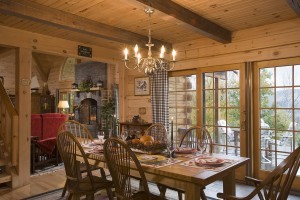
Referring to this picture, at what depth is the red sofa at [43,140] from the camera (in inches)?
173

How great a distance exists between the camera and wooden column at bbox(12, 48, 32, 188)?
3672 mm

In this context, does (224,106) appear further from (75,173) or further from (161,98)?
(75,173)

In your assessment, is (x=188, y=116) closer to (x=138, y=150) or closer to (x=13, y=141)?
(x=138, y=150)

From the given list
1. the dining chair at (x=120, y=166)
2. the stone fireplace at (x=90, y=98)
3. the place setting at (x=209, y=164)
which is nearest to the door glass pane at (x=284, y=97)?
the place setting at (x=209, y=164)

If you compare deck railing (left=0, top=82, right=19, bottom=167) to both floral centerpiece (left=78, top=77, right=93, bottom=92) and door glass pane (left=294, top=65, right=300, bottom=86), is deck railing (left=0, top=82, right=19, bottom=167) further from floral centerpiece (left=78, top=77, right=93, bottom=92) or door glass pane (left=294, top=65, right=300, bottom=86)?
floral centerpiece (left=78, top=77, right=93, bottom=92)

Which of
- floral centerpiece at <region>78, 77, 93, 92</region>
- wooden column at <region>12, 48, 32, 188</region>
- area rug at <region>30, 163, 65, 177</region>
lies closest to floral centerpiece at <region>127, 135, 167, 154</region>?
wooden column at <region>12, 48, 32, 188</region>

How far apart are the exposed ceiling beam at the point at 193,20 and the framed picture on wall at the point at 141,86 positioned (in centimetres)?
173

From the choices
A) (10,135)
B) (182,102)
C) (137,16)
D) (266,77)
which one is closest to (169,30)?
(137,16)

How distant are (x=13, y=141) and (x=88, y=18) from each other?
82.7 inches

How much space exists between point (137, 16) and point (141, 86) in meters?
1.94

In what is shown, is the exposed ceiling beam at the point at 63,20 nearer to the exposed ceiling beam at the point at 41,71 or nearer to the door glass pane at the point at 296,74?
the door glass pane at the point at 296,74

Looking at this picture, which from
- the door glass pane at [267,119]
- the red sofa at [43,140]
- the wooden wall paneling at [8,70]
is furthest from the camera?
the wooden wall paneling at [8,70]

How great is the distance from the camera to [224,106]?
3.98 meters

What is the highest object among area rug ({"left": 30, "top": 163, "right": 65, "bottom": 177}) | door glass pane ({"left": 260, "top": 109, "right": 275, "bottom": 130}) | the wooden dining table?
door glass pane ({"left": 260, "top": 109, "right": 275, "bottom": 130})
